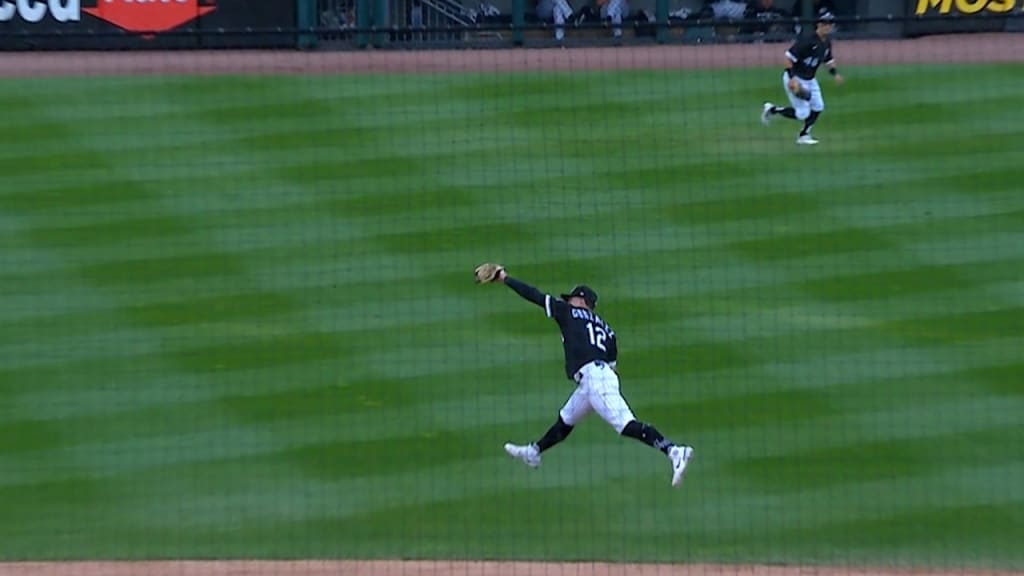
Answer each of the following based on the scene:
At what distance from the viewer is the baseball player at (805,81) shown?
728 inches

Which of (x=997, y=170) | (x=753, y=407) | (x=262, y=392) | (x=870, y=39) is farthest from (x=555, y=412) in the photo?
(x=870, y=39)

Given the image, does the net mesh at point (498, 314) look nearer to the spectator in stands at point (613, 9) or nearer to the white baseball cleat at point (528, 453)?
the white baseball cleat at point (528, 453)

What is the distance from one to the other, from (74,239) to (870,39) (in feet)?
40.9

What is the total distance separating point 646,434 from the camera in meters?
10.5

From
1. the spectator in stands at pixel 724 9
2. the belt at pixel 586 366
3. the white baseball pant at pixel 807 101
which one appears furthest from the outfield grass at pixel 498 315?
the spectator in stands at pixel 724 9

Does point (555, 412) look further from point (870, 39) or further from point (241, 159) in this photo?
point (870, 39)

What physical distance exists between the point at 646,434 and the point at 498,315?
424 centimetres

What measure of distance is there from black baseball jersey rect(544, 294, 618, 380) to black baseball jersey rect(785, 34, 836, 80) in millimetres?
8995

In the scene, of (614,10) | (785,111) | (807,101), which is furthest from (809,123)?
(614,10)

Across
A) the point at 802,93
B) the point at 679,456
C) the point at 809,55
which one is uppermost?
the point at 809,55

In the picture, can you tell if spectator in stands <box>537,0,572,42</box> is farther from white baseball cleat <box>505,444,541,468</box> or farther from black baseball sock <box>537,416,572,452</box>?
black baseball sock <box>537,416,572,452</box>

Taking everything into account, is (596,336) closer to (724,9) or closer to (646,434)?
(646,434)

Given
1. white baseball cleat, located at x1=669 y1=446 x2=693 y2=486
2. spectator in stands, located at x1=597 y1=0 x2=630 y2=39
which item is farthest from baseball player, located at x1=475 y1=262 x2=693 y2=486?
spectator in stands, located at x1=597 y1=0 x2=630 y2=39

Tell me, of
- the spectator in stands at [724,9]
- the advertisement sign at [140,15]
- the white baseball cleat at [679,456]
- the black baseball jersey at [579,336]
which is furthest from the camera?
the spectator in stands at [724,9]
